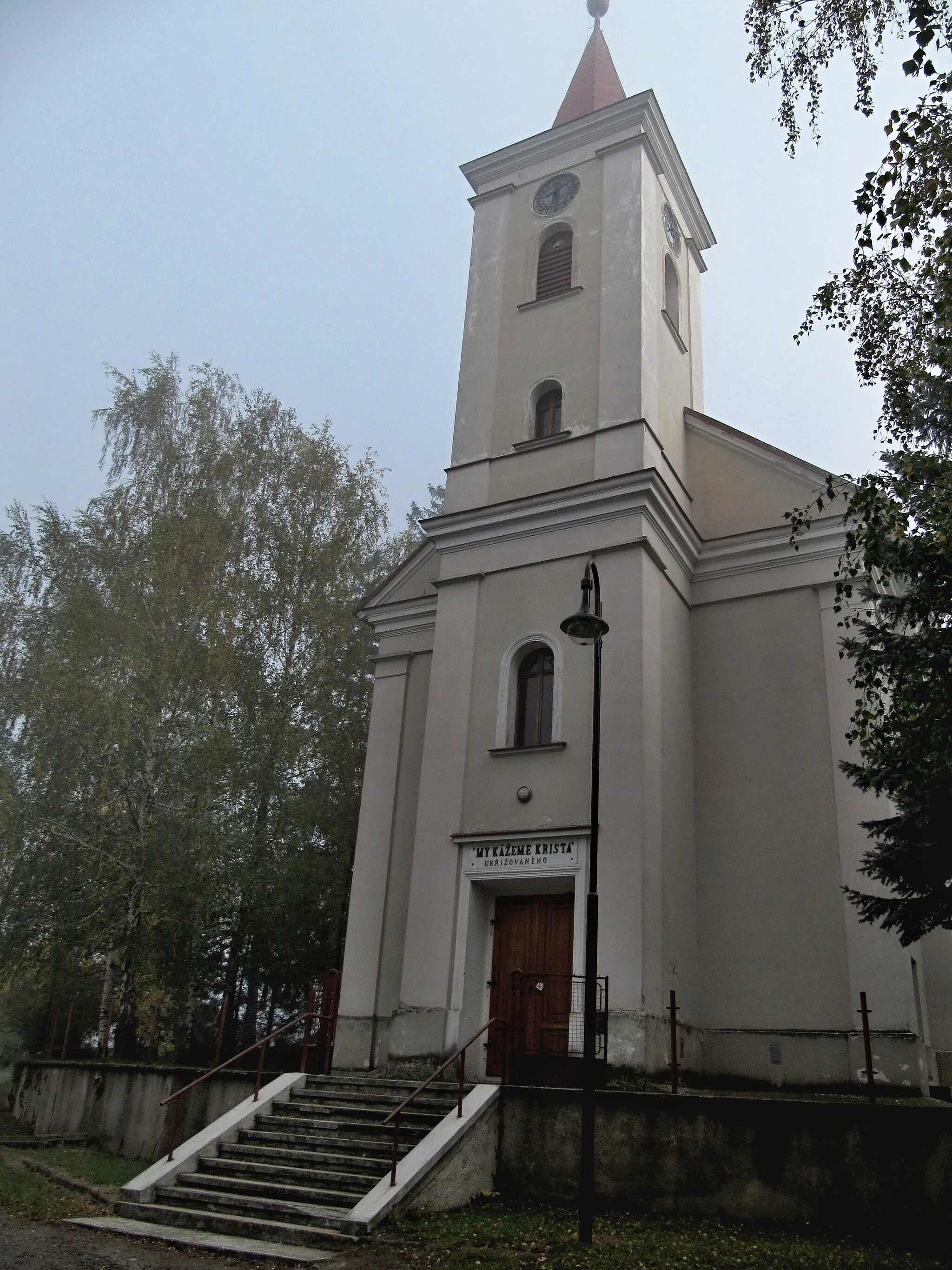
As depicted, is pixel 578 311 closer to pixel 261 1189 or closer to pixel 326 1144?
pixel 326 1144

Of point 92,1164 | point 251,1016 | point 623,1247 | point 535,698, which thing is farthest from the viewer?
point 251,1016

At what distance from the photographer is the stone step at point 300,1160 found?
10.7 m

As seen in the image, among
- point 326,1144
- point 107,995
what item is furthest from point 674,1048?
point 107,995

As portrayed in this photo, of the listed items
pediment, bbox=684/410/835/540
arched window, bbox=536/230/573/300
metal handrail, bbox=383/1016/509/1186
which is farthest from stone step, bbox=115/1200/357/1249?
arched window, bbox=536/230/573/300

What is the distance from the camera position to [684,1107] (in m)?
10.4

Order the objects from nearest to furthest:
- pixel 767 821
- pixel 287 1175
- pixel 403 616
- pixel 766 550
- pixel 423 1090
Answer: pixel 287 1175 → pixel 423 1090 → pixel 767 821 → pixel 766 550 → pixel 403 616

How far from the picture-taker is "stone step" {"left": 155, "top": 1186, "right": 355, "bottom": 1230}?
32.3 feet

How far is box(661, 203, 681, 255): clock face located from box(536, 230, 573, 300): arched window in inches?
83.6

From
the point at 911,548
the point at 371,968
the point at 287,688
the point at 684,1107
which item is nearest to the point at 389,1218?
the point at 684,1107

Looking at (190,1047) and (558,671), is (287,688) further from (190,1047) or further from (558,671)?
(558,671)

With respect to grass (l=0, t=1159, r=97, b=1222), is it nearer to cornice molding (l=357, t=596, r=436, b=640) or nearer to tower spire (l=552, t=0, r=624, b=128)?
cornice molding (l=357, t=596, r=436, b=640)

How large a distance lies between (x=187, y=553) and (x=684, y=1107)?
18017 millimetres

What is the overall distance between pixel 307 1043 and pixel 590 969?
20.0 feet

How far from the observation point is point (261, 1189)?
10773mm
